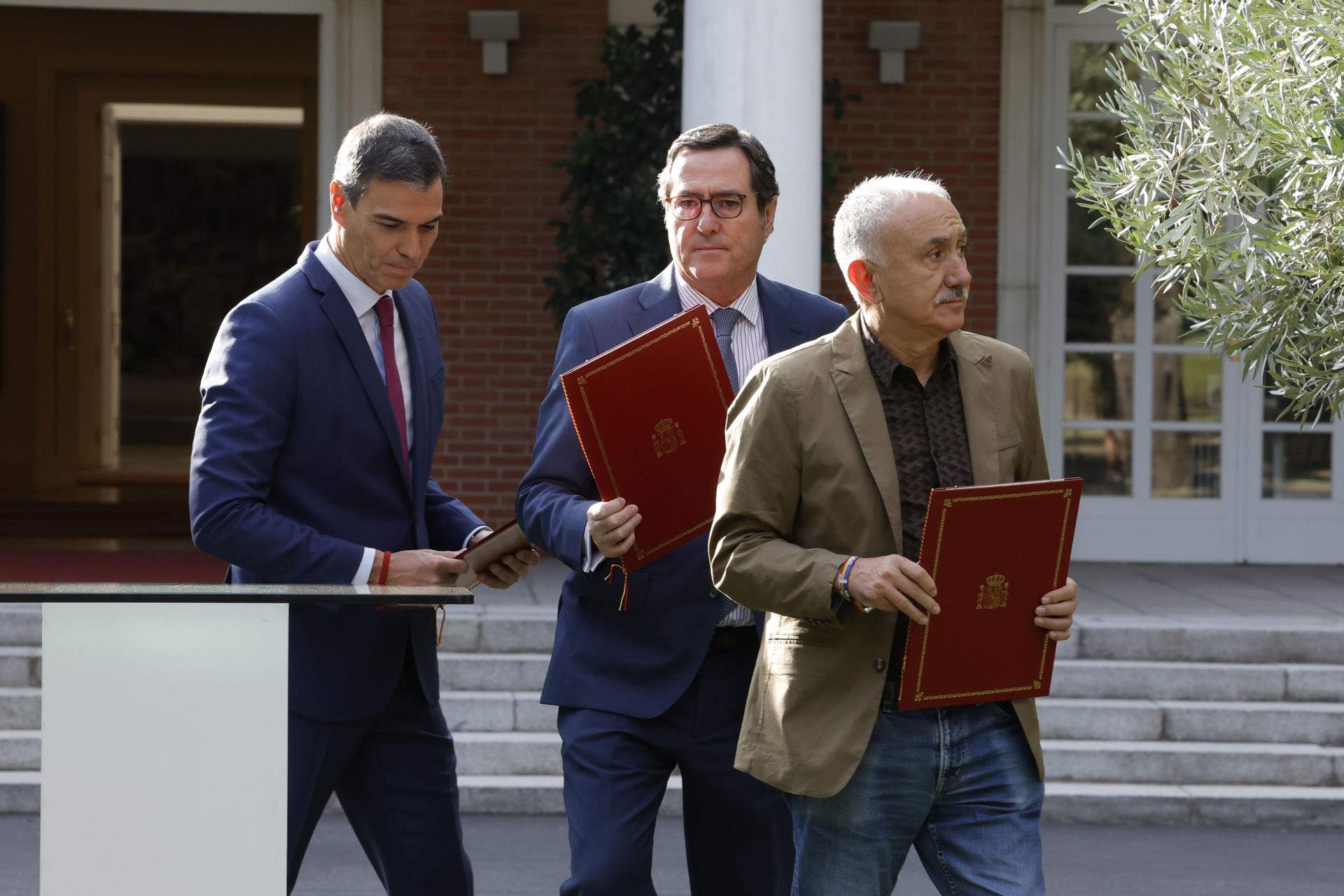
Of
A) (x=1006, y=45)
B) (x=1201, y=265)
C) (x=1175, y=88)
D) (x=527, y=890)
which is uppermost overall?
(x=1006, y=45)

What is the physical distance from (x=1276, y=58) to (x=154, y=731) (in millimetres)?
2281

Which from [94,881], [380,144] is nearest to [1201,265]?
[380,144]

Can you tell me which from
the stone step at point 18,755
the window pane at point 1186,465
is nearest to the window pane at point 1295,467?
the window pane at point 1186,465

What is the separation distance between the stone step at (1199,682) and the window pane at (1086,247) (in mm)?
3673

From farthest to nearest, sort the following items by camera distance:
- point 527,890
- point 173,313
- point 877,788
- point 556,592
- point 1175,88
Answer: point 173,313
point 556,592
point 527,890
point 1175,88
point 877,788

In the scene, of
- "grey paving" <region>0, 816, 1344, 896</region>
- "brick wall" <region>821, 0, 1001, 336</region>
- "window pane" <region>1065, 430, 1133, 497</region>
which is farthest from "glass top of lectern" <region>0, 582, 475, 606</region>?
"window pane" <region>1065, 430, 1133, 497</region>

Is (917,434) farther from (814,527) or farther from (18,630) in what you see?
(18,630)

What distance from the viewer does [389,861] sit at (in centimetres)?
327

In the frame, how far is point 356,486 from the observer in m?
3.14

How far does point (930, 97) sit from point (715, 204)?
7.04 meters

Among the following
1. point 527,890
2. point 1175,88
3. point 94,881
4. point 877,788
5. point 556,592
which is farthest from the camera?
point 556,592

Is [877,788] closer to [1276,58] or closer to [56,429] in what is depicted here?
[1276,58]

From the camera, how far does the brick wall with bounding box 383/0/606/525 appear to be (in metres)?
9.76

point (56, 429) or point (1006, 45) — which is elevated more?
point (1006, 45)
